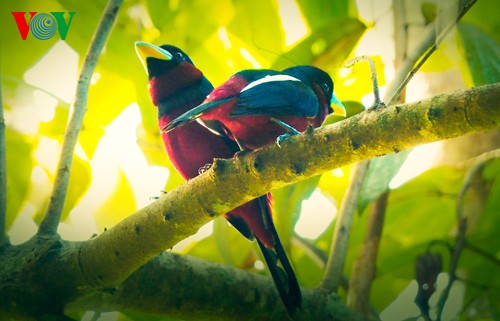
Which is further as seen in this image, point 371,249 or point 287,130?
point 371,249

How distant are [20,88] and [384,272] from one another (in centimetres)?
128

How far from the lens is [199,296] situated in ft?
4.71

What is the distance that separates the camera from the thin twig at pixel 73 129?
141 cm

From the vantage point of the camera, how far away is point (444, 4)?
1.63 metres

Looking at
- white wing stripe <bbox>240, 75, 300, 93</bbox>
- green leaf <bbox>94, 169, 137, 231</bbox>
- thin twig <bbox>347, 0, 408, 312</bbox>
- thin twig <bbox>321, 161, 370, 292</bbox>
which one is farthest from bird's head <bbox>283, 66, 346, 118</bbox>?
green leaf <bbox>94, 169, 137, 231</bbox>

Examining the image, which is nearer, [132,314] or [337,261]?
[337,261]

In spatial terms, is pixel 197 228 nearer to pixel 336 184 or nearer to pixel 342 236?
pixel 342 236

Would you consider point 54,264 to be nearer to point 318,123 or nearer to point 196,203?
point 196,203

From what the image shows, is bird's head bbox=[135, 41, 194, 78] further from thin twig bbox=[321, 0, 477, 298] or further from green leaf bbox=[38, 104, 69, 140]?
thin twig bbox=[321, 0, 477, 298]

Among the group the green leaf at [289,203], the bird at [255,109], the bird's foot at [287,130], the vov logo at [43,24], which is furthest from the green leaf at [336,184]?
the vov logo at [43,24]

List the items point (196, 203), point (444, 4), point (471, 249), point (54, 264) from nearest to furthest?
point (196, 203) < point (54, 264) < point (444, 4) < point (471, 249)

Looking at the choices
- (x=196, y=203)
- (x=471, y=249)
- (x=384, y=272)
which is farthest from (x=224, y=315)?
(x=471, y=249)

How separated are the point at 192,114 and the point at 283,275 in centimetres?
53

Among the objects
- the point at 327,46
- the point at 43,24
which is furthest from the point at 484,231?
the point at 43,24
